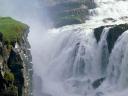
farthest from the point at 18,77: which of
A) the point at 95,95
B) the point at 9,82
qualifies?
the point at 95,95

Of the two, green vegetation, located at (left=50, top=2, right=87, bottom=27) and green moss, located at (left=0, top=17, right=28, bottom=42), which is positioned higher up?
green moss, located at (left=0, top=17, right=28, bottom=42)

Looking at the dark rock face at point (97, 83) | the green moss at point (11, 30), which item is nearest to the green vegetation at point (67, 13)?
the dark rock face at point (97, 83)

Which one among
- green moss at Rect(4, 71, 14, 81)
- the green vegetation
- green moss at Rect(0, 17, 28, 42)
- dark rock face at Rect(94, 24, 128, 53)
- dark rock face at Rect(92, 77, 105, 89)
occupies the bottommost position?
dark rock face at Rect(92, 77, 105, 89)

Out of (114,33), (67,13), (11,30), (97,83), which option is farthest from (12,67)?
(67,13)

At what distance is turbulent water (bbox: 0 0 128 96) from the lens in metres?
80.1

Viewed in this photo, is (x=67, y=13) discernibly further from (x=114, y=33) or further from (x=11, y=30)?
(x=11, y=30)

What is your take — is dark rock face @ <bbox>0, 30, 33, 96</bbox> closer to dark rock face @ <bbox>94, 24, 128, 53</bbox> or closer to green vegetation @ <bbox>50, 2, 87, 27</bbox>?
dark rock face @ <bbox>94, 24, 128, 53</bbox>

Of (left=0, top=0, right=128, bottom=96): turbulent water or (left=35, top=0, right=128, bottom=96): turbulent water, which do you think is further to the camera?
(left=0, top=0, right=128, bottom=96): turbulent water

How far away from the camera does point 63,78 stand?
88.3 m

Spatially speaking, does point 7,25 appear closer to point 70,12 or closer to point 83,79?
point 83,79

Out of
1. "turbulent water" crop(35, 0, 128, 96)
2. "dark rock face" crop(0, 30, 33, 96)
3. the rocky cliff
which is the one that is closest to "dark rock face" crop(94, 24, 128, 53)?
"turbulent water" crop(35, 0, 128, 96)

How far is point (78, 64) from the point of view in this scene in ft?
288

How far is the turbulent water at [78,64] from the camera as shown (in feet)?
263

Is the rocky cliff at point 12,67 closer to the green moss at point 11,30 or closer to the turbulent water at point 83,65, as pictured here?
the green moss at point 11,30
